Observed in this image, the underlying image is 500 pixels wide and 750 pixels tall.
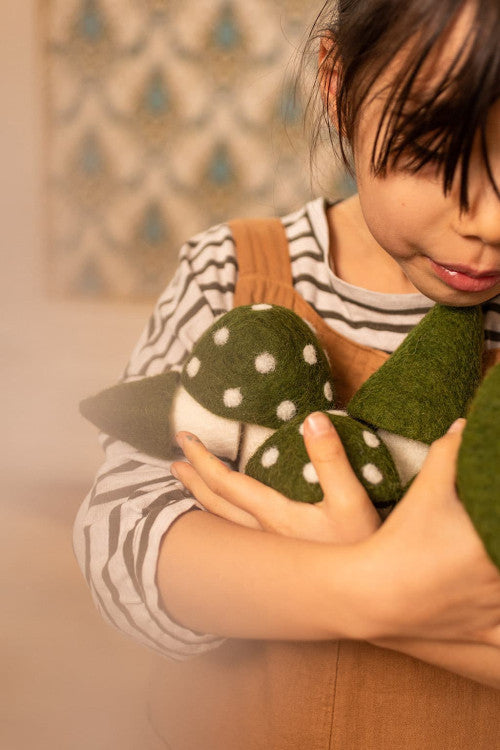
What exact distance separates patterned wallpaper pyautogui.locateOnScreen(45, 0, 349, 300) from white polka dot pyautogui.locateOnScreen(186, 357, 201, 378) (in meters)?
0.78

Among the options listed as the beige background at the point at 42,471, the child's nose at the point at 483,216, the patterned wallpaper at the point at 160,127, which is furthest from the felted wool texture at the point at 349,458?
the patterned wallpaper at the point at 160,127

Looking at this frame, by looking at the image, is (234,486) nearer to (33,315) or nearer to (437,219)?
(437,219)

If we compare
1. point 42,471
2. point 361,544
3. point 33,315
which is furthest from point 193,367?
point 33,315

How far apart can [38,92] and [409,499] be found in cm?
99

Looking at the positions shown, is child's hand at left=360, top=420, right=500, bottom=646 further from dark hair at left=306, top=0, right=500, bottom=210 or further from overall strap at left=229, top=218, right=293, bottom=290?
overall strap at left=229, top=218, right=293, bottom=290

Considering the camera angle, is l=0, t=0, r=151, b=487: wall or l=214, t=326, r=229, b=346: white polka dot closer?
l=214, t=326, r=229, b=346: white polka dot

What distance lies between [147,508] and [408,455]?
0.16m

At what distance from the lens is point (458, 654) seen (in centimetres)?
32

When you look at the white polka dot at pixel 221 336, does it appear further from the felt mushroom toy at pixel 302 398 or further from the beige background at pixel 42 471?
the beige background at pixel 42 471

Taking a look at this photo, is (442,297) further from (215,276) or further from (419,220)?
(215,276)

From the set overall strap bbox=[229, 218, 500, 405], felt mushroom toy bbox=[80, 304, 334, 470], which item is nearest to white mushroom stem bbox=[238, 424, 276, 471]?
felt mushroom toy bbox=[80, 304, 334, 470]

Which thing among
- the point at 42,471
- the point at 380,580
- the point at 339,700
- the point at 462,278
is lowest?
the point at 42,471

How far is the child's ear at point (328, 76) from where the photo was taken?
0.41m

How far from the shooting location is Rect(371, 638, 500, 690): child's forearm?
0.32 metres
